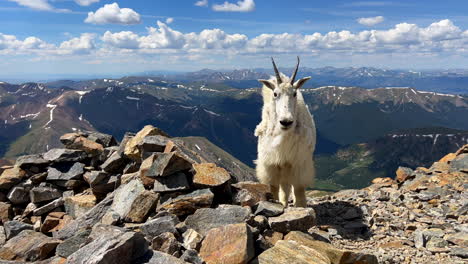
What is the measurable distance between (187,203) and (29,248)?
410 cm

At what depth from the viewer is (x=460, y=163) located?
20.2 m

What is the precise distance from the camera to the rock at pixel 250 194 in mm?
9859

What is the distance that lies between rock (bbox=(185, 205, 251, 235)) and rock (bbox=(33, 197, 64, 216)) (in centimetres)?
667

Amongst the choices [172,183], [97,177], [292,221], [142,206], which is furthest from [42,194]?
[292,221]

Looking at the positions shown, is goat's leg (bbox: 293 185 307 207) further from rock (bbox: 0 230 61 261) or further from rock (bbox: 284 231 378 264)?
rock (bbox: 0 230 61 261)

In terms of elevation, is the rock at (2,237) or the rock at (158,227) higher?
the rock at (158,227)

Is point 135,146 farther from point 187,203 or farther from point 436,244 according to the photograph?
point 436,244

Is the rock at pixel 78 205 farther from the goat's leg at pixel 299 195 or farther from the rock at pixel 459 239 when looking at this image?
the rock at pixel 459 239

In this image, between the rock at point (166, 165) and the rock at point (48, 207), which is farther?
the rock at point (48, 207)

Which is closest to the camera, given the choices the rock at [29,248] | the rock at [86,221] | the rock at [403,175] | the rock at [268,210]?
the rock at [29,248]

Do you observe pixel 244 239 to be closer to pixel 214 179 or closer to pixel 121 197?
pixel 214 179

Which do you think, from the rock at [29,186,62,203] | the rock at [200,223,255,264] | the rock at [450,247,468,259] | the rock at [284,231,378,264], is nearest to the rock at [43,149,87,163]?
the rock at [29,186,62,203]

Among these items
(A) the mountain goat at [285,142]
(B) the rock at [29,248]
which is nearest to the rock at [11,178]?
(B) the rock at [29,248]

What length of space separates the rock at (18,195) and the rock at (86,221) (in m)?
4.65
